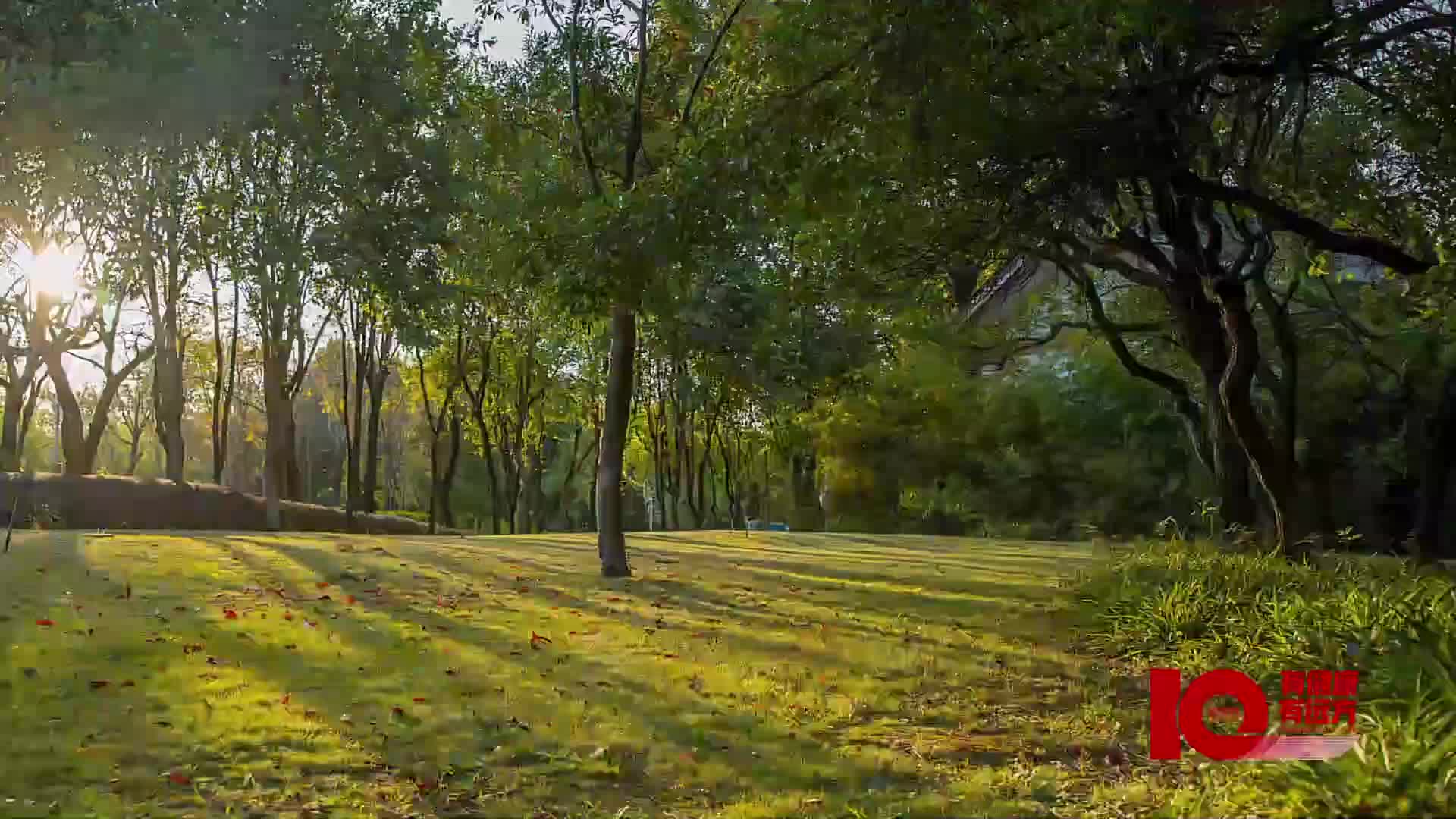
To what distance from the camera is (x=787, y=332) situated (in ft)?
70.6

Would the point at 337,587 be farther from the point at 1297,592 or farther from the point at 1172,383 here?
the point at 1172,383

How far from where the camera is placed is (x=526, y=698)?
275 inches

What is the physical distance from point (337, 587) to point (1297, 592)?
8.78 meters

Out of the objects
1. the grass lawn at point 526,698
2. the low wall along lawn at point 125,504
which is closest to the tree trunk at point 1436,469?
the grass lawn at point 526,698

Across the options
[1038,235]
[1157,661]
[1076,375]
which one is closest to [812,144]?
[1038,235]

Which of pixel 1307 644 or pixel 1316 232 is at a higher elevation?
pixel 1316 232

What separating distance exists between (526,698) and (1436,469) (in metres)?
13.9

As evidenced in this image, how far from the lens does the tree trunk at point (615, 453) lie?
1385 centimetres

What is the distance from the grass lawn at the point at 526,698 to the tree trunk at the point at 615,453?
2.09 feet

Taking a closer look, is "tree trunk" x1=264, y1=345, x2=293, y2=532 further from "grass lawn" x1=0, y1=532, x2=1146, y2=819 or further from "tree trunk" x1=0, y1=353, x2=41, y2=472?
"grass lawn" x1=0, y1=532, x2=1146, y2=819

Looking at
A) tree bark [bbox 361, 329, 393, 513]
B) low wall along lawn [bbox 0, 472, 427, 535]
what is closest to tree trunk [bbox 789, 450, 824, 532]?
tree bark [bbox 361, 329, 393, 513]

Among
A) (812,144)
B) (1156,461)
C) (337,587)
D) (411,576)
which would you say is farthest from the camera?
(1156,461)

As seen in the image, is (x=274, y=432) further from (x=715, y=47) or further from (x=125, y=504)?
(x=715, y=47)

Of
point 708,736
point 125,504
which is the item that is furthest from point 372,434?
point 708,736
